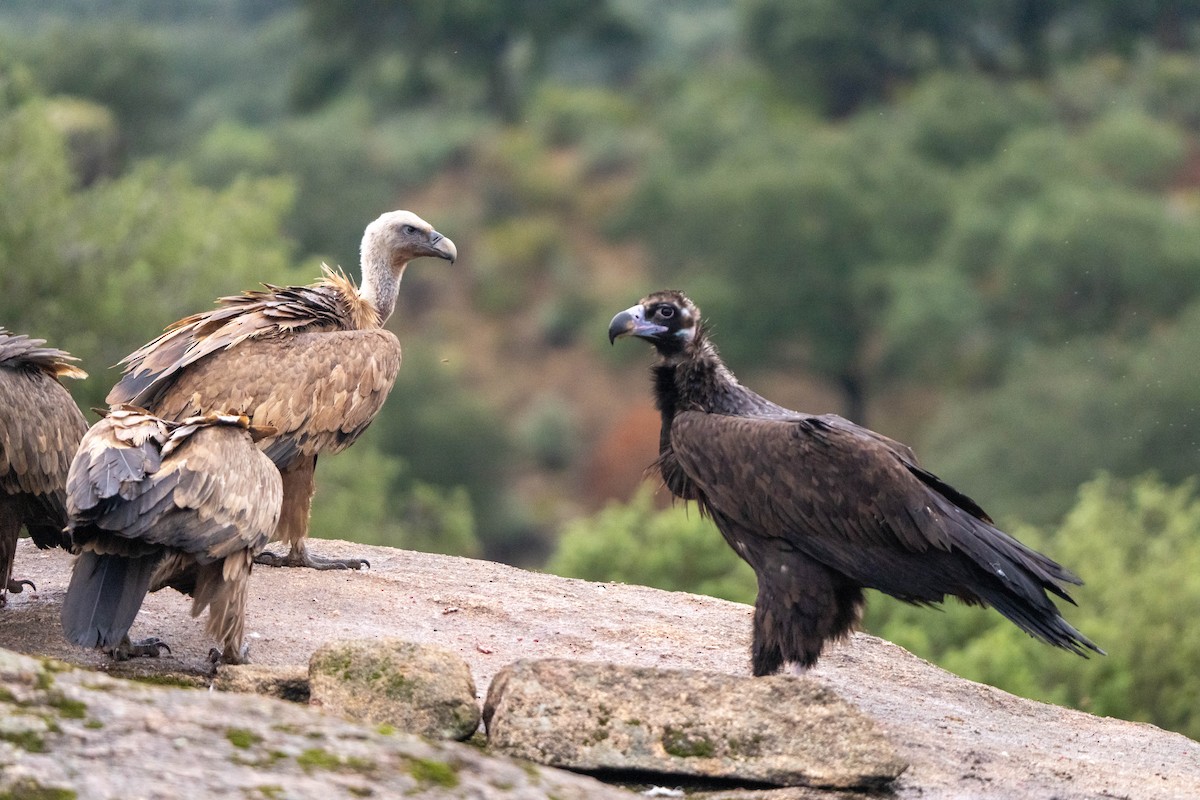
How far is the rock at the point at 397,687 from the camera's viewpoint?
22.5 ft

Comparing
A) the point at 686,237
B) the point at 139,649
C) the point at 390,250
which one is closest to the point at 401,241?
the point at 390,250

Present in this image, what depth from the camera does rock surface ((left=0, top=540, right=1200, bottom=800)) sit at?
7797 mm

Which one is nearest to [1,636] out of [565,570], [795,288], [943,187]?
[565,570]

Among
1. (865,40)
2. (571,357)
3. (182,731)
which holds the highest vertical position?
(865,40)

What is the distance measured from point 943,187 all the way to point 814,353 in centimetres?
1006

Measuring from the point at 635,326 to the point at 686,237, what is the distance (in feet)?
189

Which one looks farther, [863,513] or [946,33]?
[946,33]

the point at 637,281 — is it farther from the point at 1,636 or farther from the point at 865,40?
the point at 1,636

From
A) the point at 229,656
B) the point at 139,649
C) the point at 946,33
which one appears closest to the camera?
the point at 229,656

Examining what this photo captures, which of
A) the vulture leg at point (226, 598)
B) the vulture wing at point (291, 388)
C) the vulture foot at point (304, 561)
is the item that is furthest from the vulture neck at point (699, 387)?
the vulture leg at point (226, 598)

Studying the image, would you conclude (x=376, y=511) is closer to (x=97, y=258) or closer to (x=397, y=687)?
(x=97, y=258)

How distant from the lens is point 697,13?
107438 mm

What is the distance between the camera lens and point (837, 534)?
27.5ft

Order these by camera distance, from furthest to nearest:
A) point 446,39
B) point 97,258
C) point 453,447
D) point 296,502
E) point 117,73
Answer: point 446,39 < point 117,73 < point 453,447 < point 97,258 < point 296,502
